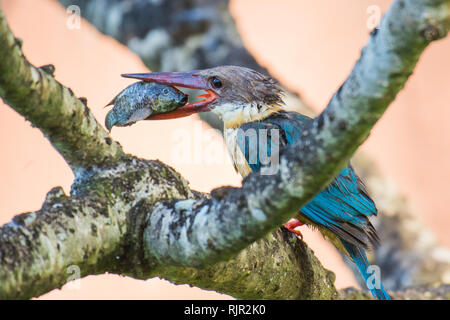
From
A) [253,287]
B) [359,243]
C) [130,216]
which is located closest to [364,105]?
[130,216]

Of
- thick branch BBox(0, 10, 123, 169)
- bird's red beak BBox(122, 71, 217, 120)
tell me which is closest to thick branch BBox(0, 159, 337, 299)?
thick branch BBox(0, 10, 123, 169)

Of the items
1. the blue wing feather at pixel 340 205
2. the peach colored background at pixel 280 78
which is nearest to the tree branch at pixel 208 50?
the peach colored background at pixel 280 78

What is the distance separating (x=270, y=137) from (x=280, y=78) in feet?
7.14

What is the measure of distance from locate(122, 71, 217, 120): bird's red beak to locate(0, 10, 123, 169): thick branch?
370 millimetres

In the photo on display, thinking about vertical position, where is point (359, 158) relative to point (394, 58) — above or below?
above

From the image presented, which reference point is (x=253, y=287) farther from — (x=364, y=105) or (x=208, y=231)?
(x=364, y=105)

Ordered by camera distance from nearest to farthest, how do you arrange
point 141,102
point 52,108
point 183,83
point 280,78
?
point 52,108
point 141,102
point 183,83
point 280,78

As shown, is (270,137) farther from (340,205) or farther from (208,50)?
(208,50)

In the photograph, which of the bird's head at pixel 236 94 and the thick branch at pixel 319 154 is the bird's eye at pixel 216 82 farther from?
the thick branch at pixel 319 154

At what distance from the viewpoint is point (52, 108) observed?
4.91ft

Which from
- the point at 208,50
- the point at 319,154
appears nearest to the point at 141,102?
the point at 319,154

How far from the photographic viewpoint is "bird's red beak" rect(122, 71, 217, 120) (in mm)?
2070

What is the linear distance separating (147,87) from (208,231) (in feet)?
2.42
